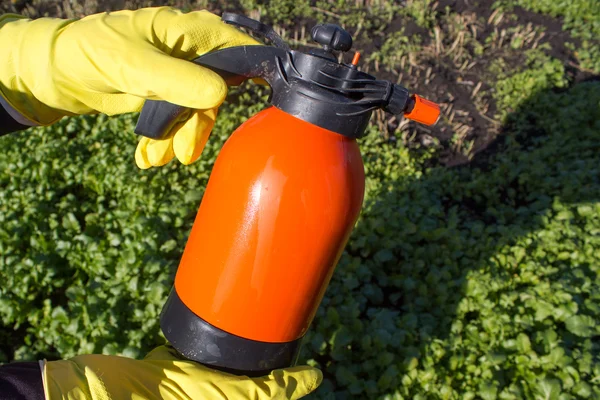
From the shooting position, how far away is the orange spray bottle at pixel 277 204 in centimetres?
112

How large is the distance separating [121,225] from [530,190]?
2722 mm

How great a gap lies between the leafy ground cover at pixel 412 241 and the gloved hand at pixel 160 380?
67 centimetres

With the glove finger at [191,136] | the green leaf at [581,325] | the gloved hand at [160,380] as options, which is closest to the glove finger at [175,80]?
the glove finger at [191,136]

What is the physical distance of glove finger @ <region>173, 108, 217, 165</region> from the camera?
4.54 ft

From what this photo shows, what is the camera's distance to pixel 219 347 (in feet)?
4.01

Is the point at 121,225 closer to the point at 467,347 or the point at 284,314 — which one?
the point at 284,314

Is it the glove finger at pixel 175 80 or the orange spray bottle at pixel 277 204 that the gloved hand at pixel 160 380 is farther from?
the glove finger at pixel 175 80

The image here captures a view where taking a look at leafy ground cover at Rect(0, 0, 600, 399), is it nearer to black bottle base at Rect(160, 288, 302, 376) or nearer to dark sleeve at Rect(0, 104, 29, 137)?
black bottle base at Rect(160, 288, 302, 376)

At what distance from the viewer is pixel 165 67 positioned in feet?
4.05

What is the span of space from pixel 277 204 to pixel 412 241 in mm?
1798

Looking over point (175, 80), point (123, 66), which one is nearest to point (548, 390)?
point (175, 80)

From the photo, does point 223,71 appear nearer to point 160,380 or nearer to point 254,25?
point 254,25

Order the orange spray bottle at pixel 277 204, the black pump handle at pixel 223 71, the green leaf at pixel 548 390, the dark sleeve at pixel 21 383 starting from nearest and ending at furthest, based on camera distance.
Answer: the dark sleeve at pixel 21 383 < the orange spray bottle at pixel 277 204 < the black pump handle at pixel 223 71 < the green leaf at pixel 548 390

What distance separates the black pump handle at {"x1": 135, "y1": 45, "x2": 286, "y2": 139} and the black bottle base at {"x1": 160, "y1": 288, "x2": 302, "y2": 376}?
49 centimetres
